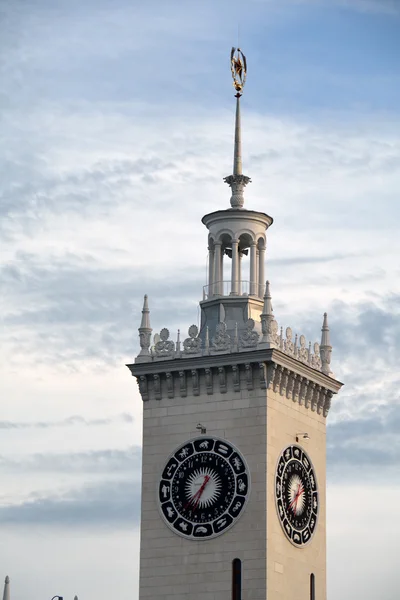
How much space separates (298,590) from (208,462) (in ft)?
19.7

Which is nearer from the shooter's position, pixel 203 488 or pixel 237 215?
pixel 203 488

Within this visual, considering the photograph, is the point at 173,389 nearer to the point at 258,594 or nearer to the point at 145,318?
the point at 145,318

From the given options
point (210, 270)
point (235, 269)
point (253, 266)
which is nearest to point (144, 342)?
point (210, 270)

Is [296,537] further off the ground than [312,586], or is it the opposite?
[296,537]

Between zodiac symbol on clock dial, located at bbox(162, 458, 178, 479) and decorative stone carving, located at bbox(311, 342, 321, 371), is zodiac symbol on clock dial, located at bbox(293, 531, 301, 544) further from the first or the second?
decorative stone carving, located at bbox(311, 342, 321, 371)

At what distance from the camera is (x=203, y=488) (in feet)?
296

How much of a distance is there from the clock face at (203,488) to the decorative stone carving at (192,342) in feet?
11.5

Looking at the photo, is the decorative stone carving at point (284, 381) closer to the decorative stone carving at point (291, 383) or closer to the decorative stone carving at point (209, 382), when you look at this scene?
the decorative stone carving at point (291, 383)

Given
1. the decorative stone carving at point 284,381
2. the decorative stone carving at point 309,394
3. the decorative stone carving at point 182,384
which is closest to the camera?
the decorative stone carving at point 284,381

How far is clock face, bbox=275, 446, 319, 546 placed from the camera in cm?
9012

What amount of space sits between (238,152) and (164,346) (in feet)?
30.5

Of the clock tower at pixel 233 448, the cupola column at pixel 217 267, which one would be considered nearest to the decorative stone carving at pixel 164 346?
the clock tower at pixel 233 448

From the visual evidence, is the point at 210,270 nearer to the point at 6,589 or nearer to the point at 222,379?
the point at 222,379

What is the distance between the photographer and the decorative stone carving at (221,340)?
299 ft
